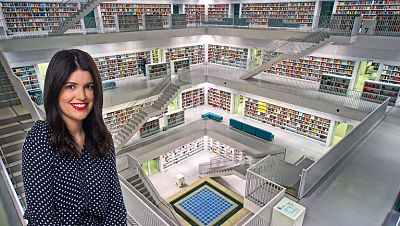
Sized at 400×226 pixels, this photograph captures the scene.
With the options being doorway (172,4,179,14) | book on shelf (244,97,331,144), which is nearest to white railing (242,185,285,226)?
book on shelf (244,97,331,144)

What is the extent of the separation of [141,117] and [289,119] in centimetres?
733

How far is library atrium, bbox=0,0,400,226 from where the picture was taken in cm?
527

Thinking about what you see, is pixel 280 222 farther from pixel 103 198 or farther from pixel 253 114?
pixel 253 114

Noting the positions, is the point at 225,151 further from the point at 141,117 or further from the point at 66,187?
the point at 66,187

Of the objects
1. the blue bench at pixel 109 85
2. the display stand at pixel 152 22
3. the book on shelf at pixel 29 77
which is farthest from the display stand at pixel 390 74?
the book on shelf at pixel 29 77

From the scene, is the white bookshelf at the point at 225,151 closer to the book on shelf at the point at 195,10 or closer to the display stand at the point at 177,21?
the display stand at the point at 177,21

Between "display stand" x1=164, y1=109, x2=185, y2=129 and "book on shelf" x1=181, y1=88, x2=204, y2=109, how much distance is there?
6.55 feet

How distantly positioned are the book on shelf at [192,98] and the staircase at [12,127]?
9.65 m

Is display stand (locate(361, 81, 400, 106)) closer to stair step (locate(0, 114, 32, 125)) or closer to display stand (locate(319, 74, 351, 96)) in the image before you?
display stand (locate(319, 74, 351, 96))

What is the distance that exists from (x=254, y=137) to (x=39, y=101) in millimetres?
8468

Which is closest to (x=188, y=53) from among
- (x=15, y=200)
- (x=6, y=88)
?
(x=6, y=88)

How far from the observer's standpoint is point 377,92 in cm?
926

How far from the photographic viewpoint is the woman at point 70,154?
1.19 metres

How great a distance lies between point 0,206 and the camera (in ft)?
7.02
